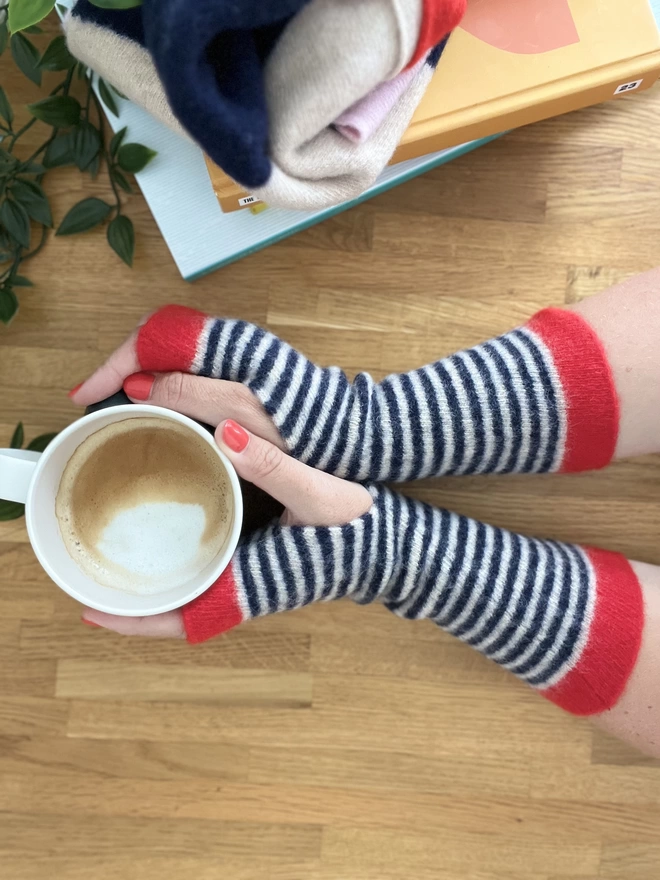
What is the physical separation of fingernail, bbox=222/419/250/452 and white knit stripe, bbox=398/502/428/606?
18 cm

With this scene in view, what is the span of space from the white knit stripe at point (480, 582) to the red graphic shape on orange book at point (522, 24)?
39cm

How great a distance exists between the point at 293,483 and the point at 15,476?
20 centimetres

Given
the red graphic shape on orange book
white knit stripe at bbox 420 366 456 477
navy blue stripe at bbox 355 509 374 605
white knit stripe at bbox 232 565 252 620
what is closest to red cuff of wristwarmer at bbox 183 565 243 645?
white knit stripe at bbox 232 565 252 620

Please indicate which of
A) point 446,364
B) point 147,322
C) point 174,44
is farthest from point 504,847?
point 174,44

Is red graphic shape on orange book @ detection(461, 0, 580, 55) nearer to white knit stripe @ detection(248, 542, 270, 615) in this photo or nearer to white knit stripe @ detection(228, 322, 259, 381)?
white knit stripe @ detection(228, 322, 259, 381)

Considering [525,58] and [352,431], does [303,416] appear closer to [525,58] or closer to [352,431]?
[352,431]

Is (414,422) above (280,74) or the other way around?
the other way around

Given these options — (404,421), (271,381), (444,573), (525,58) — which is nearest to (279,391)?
(271,381)

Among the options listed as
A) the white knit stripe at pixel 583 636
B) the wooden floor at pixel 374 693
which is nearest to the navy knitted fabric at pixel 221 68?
the wooden floor at pixel 374 693

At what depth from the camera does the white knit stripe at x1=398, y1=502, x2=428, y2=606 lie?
0.59 meters

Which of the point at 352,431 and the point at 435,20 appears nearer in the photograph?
the point at 435,20

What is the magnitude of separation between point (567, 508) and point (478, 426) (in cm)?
13

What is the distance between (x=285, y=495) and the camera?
0.54 m

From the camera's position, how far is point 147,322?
56 centimetres
